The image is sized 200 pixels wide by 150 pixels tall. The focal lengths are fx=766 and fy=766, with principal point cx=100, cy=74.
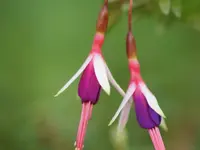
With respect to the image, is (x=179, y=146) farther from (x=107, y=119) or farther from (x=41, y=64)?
(x=41, y=64)

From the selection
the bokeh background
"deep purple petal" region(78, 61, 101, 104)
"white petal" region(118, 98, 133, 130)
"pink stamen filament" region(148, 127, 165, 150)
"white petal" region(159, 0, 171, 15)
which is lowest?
the bokeh background

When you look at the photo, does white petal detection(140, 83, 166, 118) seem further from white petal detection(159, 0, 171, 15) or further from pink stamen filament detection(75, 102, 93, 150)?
white petal detection(159, 0, 171, 15)

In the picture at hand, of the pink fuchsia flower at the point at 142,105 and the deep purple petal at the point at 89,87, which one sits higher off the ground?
the deep purple petal at the point at 89,87

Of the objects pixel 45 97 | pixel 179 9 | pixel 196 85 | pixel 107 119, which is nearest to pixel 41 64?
pixel 45 97

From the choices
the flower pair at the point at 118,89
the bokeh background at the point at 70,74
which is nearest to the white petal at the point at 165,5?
A: the flower pair at the point at 118,89

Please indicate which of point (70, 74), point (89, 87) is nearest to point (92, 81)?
Result: point (89, 87)

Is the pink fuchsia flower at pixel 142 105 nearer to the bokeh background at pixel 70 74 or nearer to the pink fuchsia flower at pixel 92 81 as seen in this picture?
the pink fuchsia flower at pixel 92 81

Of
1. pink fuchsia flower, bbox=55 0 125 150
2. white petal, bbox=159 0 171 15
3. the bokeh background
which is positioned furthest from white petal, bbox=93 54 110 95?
the bokeh background

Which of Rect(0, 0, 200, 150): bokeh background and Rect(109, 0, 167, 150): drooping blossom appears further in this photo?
Rect(0, 0, 200, 150): bokeh background
